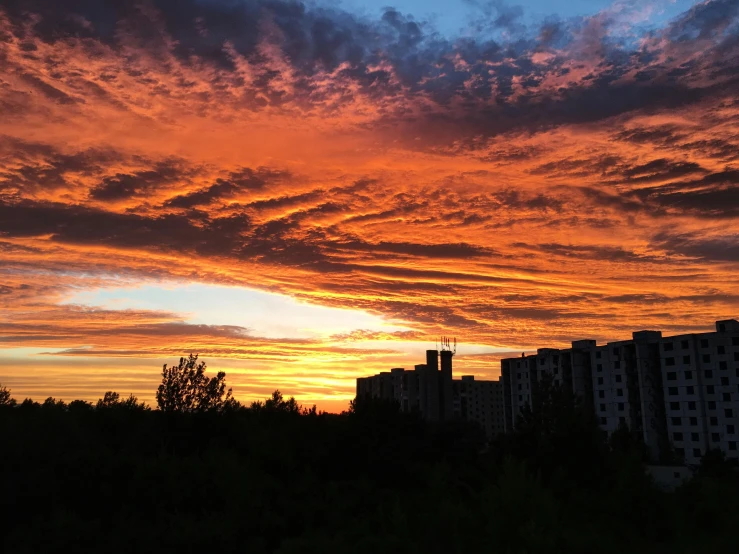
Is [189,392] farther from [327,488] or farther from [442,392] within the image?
[442,392]

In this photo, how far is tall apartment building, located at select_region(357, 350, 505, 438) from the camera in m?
119

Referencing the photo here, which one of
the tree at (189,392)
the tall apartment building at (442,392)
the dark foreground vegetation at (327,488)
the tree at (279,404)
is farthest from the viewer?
the tall apartment building at (442,392)

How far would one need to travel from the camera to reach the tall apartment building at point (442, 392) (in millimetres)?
119000

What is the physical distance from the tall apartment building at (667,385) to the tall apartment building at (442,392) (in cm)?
2257

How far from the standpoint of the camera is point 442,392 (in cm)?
11988

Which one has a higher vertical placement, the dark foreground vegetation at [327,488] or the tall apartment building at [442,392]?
the tall apartment building at [442,392]

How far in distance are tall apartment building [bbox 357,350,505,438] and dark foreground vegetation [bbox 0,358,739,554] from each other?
61301mm

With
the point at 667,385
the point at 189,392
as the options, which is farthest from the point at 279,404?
the point at 667,385

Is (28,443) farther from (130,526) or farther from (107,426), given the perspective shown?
(107,426)

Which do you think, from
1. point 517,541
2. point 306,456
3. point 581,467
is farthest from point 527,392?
point 517,541

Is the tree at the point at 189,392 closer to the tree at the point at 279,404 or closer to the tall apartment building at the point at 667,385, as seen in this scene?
the tree at the point at 279,404

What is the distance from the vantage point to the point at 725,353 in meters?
76.5

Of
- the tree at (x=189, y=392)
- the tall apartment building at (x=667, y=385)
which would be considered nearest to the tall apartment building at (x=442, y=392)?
the tall apartment building at (x=667, y=385)

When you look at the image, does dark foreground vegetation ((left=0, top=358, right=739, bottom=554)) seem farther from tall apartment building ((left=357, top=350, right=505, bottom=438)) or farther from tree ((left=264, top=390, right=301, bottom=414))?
tall apartment building ((left=357, top=350, right=505, bottom=438))
